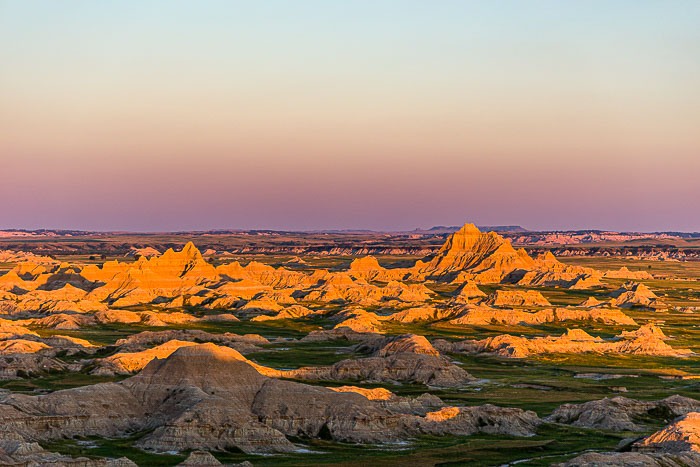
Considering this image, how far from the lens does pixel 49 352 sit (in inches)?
5782

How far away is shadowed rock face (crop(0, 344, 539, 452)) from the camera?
86375 mm

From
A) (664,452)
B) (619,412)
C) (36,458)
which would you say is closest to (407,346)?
(619,412)

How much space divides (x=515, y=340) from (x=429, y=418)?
255 feet

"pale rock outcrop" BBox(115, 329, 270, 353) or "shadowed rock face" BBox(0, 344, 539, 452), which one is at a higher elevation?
"shadowed rock face" BBox(0, 344, 539, 452)

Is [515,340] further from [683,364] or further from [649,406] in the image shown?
[649,406]

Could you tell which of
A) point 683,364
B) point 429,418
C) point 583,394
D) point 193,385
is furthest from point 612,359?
point 193,385

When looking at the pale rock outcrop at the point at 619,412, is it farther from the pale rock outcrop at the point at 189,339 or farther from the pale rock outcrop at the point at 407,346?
the pale rock outcrop at the point at 189,339

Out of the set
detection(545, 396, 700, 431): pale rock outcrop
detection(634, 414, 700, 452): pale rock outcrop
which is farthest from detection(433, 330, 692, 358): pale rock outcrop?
detection(634, 414, 700, 452): pale rock outcrop

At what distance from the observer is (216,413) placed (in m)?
88.8

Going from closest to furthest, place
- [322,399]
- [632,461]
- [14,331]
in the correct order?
[632,461] → [322,399] → [14,331]

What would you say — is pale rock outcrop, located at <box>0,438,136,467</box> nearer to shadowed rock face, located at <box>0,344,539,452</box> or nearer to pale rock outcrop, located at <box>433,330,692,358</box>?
shadowed rock face, located at <box>0,344,539,452</box>

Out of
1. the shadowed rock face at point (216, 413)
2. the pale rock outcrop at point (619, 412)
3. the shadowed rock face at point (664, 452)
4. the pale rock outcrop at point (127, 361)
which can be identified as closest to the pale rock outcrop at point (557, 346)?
the pale rock outcrop at point (127, 361)

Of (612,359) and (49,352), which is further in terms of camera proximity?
(612,359)

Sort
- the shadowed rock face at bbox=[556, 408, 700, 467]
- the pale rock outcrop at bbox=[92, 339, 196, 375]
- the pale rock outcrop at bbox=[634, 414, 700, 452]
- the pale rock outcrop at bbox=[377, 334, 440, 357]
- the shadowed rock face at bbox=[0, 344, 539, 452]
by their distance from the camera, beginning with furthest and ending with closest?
the pale rock outcrop at bbox=[377, 334, 440, 357] → the pale rock outcrop at bbox=[92, 339, 196, 375] → the shadowed rock face at bbox=[0, 344, 539, 452] → the pale rock outcrop at bbox=[634, 414, 700, 452] → the shadowed rock face at bbox=[556, 408, 700, 467]
